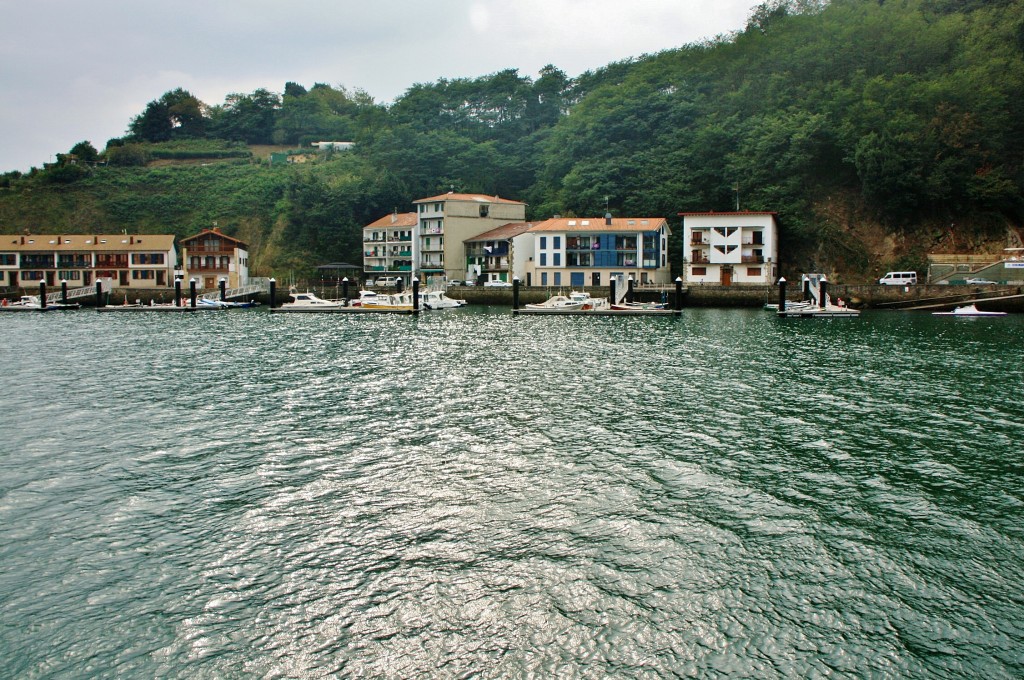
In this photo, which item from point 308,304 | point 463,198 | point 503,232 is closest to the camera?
point 308,304

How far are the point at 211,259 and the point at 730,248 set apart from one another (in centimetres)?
6172

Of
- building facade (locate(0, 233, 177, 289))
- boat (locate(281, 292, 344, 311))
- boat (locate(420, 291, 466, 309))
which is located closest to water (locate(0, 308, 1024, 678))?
boat (locate(281, 292, 344, 311))

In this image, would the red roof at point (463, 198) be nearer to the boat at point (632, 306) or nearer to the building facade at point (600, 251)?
the building facade at point (600, 251)

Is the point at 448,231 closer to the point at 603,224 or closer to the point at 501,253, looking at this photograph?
the point at 501,253

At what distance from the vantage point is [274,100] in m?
166

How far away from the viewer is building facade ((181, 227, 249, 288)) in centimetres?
8869

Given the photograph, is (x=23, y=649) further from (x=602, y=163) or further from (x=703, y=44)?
(x=703, y=44)

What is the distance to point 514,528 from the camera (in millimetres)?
12219

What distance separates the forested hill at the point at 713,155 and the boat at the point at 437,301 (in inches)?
954

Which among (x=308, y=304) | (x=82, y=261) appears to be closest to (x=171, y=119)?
(x=82, y=261)

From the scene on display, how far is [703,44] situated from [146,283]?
281 feet

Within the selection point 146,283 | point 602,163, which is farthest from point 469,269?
point 146,283

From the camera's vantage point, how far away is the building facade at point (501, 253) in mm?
85312

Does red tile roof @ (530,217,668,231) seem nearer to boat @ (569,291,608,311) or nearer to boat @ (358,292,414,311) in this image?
boat @ (569,291,608,311)
